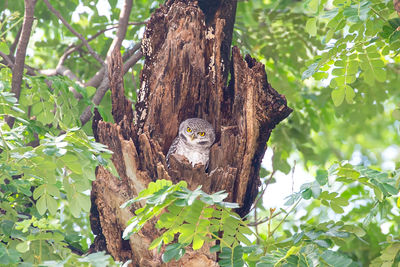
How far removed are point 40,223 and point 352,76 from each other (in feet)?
8.64

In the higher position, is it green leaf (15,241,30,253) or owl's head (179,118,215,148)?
owl's head (179,118,215,148)

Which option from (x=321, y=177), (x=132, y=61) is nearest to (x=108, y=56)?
(x=132, y=61)

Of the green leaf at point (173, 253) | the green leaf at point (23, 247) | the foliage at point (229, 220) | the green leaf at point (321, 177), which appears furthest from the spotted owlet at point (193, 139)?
the green leaf at point (23, 247)

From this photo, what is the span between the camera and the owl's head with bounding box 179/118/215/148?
461 centimetres

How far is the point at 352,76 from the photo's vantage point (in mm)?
4418

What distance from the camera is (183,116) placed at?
4617 mm

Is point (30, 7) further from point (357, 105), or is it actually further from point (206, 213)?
point (357, 105)

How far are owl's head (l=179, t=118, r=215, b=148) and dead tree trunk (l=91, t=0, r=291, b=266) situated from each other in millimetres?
63

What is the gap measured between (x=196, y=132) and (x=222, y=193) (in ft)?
2.97

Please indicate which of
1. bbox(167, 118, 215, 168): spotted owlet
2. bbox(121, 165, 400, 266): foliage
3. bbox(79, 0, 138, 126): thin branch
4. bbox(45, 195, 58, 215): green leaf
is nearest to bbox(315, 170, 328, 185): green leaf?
bbox(121, 165, 400, 266): foliage

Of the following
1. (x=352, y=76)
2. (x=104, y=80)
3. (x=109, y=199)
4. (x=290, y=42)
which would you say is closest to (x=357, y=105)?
(x=290, y=42)

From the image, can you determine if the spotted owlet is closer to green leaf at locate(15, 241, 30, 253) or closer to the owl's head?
the owl's head

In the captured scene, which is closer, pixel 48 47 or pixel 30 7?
pixel 30 7

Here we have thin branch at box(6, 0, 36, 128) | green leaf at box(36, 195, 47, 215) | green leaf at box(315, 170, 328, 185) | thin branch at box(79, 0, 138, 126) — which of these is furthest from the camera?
thin branch at box(79, 0, 138, 126)
